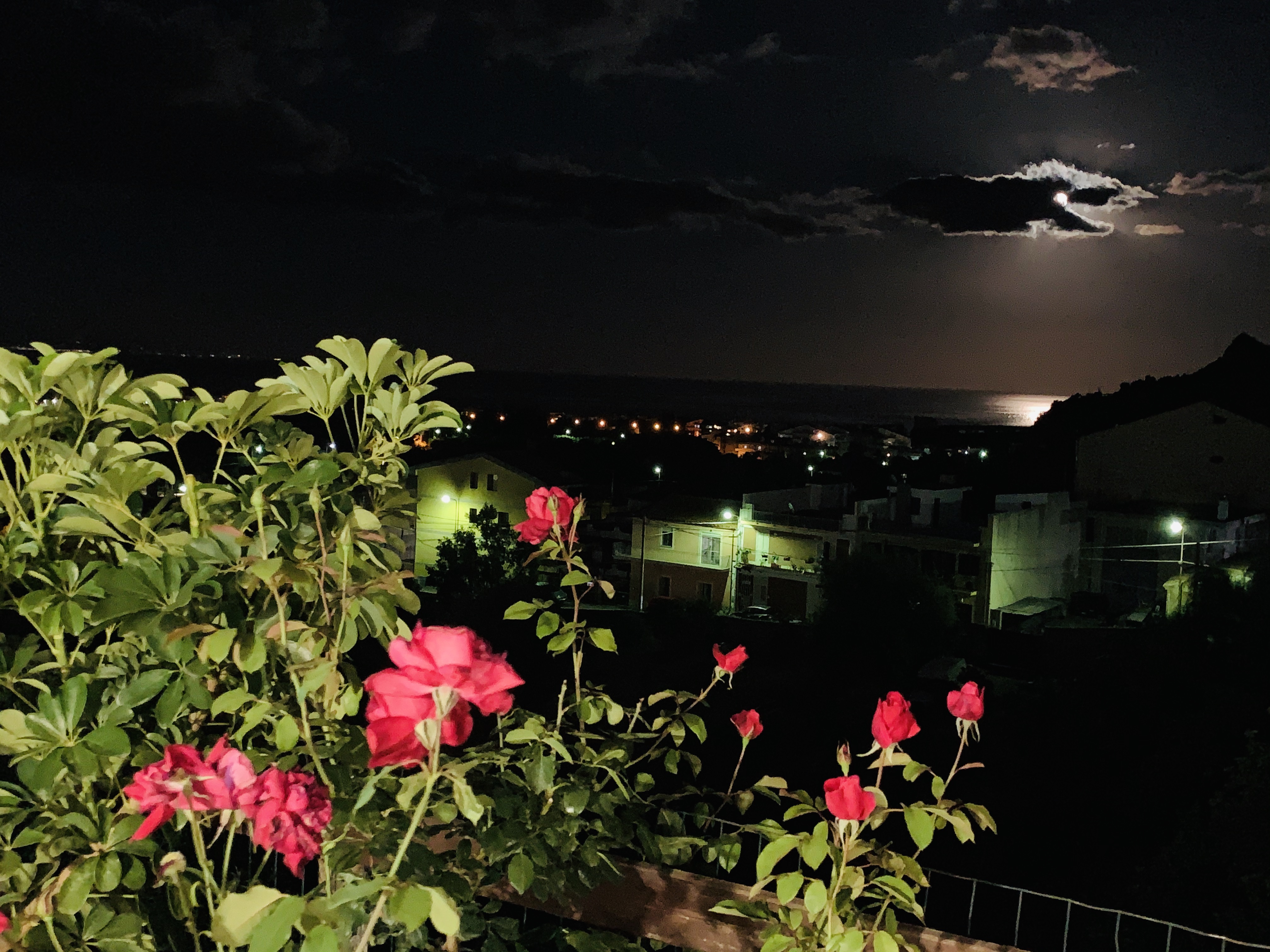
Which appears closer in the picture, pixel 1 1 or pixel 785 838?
pixel 785 838

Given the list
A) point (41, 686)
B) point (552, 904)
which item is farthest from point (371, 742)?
point (552, 904)

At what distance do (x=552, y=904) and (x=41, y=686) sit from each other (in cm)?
82

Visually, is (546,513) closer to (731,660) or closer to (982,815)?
→ (731,660)

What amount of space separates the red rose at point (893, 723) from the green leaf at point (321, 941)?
0.71 m

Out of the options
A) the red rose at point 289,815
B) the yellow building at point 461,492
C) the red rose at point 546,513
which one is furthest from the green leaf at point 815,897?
the yellow building at point 461,492

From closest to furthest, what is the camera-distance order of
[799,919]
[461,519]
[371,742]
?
[371,742]
[799,919]
[461,519]

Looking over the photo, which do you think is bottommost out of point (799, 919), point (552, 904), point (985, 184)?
point (552, 904)

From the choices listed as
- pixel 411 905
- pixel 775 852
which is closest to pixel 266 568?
pixel 411 905

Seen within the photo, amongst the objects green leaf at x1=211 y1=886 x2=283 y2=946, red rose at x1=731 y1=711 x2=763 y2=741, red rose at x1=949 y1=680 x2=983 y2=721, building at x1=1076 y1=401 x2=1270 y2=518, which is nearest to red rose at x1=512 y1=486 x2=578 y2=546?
red rose at x1=731 y1=711 x2=763 y2=741

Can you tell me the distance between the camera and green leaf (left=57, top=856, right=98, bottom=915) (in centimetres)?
97

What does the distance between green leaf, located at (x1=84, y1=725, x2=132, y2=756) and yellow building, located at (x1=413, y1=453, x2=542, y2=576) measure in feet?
68.1

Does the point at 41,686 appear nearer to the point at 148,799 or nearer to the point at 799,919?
the point at 148,799

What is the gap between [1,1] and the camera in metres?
9.42

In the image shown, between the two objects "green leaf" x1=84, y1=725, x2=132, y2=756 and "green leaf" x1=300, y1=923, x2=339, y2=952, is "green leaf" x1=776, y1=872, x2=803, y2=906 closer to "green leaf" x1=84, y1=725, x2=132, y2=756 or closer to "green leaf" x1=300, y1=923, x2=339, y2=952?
"green leaf" x1=300, y1=923, x2=339, y2=952
